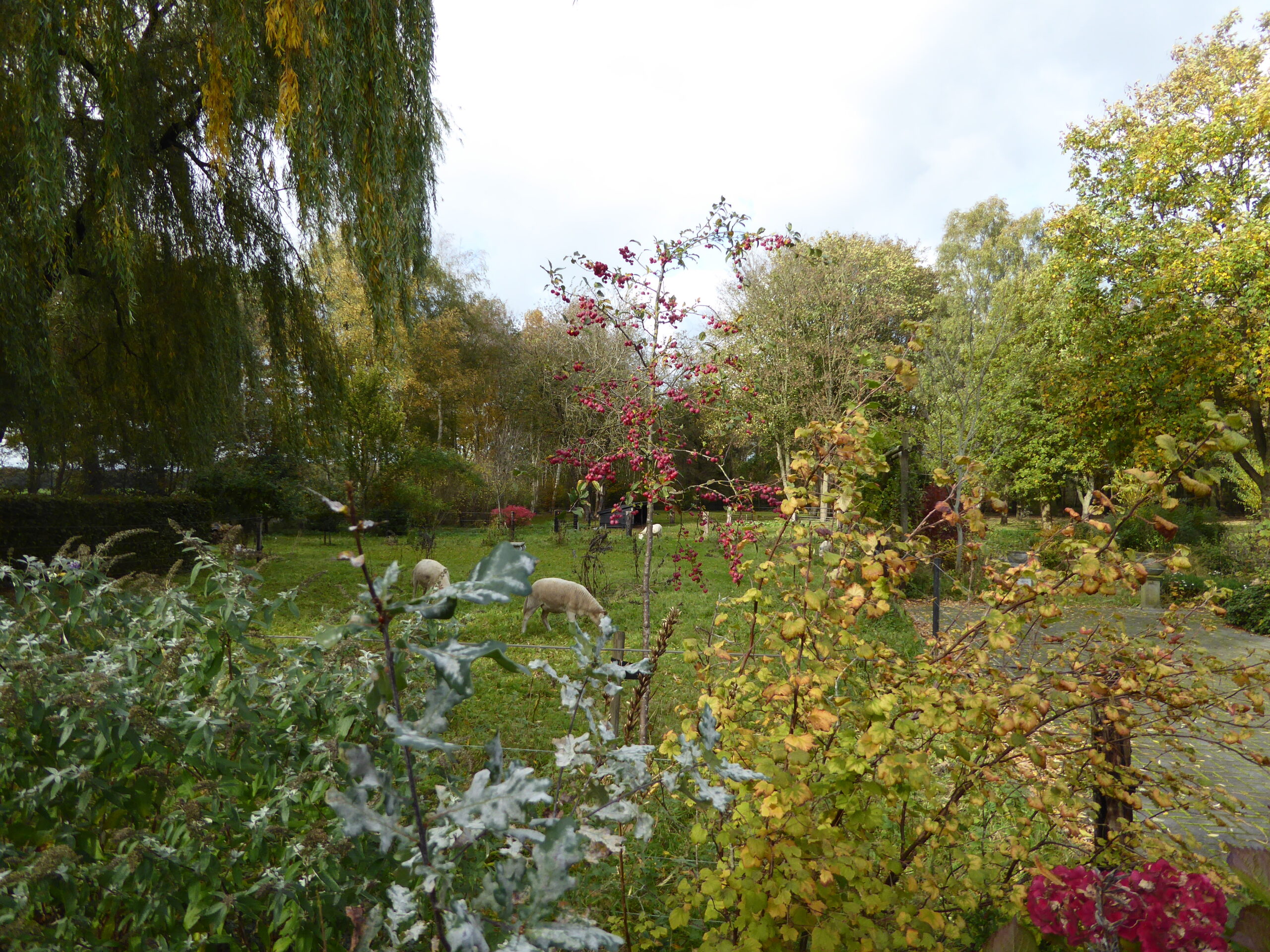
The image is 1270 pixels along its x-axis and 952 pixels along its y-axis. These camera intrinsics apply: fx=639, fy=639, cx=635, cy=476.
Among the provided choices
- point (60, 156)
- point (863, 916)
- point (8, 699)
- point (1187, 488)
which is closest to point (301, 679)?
point (8, 699)

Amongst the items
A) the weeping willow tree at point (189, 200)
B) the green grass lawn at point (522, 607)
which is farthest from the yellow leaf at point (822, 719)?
the weeping willow tree at point (189, 200)

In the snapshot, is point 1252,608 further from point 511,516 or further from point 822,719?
point 511,516

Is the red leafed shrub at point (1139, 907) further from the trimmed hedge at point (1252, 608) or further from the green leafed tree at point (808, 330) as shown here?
the green leafed tree at point (808, 330)

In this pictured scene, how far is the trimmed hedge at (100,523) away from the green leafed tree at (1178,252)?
16971mm

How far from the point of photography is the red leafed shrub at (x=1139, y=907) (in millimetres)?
1544

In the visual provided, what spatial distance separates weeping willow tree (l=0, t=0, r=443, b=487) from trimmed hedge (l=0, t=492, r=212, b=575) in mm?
1351

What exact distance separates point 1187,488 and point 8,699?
3019mm

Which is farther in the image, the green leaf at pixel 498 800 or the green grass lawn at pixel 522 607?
the green grass lawn at pixel 522 607

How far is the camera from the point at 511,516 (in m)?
20.3

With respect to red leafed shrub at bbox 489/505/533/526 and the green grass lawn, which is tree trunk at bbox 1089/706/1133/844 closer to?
the green grass lawn

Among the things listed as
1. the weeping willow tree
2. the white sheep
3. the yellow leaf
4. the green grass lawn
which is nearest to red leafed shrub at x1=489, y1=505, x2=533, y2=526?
the green grass lawn

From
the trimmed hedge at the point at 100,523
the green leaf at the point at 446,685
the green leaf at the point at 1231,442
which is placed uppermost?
the green leaf at the point at 1231,442

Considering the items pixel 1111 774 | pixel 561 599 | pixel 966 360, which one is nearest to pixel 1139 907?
pixel 1111 774

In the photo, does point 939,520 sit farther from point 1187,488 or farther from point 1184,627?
point 1184,627
